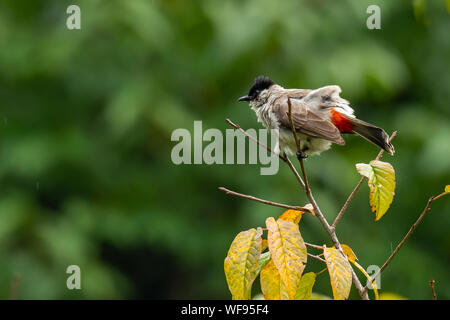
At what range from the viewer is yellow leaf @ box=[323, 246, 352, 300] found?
5.11 ft

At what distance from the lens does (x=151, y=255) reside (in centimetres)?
741

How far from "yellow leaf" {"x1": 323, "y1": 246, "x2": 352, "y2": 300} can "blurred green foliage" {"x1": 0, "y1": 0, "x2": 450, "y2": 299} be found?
3.27m

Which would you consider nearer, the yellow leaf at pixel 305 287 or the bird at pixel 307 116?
the yellow leaf at pixel 305 287

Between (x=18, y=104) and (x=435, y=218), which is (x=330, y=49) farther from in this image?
(x=18, y=104)

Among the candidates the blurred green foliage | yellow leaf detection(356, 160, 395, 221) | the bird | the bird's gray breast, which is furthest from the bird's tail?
the blurred green foliage

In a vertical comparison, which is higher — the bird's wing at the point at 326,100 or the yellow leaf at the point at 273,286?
the bird's wing at the point at 326,100

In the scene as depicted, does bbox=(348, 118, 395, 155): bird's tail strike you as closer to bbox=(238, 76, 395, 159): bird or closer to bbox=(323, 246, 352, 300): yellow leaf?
bbox=(238, 76, 395, 159): bird

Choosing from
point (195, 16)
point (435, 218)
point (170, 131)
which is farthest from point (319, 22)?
point (435, 218)

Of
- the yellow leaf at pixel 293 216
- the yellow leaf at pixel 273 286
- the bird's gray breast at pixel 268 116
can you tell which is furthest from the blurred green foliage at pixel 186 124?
the yellow leaf at pixel 273 286

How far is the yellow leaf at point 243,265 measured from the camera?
1.63 metres

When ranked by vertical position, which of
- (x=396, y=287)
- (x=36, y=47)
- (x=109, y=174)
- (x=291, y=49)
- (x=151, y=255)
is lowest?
(x=396, y=287)

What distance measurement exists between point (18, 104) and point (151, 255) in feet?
8.00
